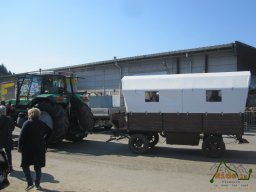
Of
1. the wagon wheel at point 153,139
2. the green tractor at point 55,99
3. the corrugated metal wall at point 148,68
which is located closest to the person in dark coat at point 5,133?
the green tractor at point 55,99

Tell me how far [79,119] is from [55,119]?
160 centimetres

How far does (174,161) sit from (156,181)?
8.29 ft

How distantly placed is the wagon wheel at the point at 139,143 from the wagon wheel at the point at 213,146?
1.85 m

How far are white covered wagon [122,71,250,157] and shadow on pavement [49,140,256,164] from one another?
0.40 metres

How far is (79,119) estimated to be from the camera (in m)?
14.3

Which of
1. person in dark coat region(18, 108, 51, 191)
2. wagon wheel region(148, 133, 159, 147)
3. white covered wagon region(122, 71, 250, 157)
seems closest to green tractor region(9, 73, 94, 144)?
white covered wagon region(122, 71, 250, 157)

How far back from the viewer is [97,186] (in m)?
7.77

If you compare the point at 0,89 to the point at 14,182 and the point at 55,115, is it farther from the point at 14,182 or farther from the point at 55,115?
the point at 14,182

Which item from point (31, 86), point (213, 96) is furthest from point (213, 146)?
point (31, 86)

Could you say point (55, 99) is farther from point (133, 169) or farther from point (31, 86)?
point (133, 169)

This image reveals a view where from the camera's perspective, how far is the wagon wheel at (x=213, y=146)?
36.5 feet

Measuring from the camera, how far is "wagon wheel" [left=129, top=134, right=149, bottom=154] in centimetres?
1196

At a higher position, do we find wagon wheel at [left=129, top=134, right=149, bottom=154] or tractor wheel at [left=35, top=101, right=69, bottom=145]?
tractor wheel at [left=35, top=101, right=69, bottom=145]
